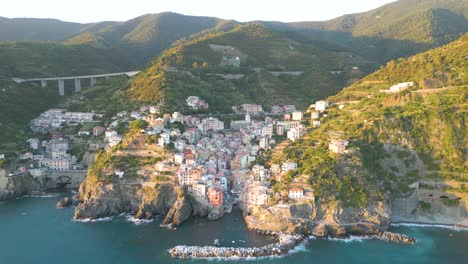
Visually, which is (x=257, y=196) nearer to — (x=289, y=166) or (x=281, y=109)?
(x=289, y=166)

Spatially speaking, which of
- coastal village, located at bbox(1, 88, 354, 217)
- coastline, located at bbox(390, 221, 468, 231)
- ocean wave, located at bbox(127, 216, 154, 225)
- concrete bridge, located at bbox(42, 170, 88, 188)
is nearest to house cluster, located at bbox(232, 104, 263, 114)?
coastal village, located at bbox(1, 88, 354, 217)

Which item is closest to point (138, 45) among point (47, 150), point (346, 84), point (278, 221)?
point (346, 84)

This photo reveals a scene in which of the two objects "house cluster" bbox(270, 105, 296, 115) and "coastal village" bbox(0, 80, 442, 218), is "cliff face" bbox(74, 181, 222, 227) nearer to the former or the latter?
"coastal village" bbox(0, 80, 442, 218)

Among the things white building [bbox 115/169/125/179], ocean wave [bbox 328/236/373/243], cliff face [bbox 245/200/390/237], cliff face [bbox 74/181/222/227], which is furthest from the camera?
white building [bbox 115/169/125/179]

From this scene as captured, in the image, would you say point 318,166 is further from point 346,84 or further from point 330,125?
point 346,84

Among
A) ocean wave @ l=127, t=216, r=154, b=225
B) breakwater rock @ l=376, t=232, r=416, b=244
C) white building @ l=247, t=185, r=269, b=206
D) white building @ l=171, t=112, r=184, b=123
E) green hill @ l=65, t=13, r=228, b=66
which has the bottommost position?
ocean wave @ l=127, t=216, r=154, b=225

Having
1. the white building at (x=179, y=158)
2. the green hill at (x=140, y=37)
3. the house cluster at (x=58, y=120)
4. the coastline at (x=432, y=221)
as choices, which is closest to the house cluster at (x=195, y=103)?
the house cluster at (x=58, y=120)

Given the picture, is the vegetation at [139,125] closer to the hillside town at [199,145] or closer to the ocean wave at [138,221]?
the hillside town at [199,145]
